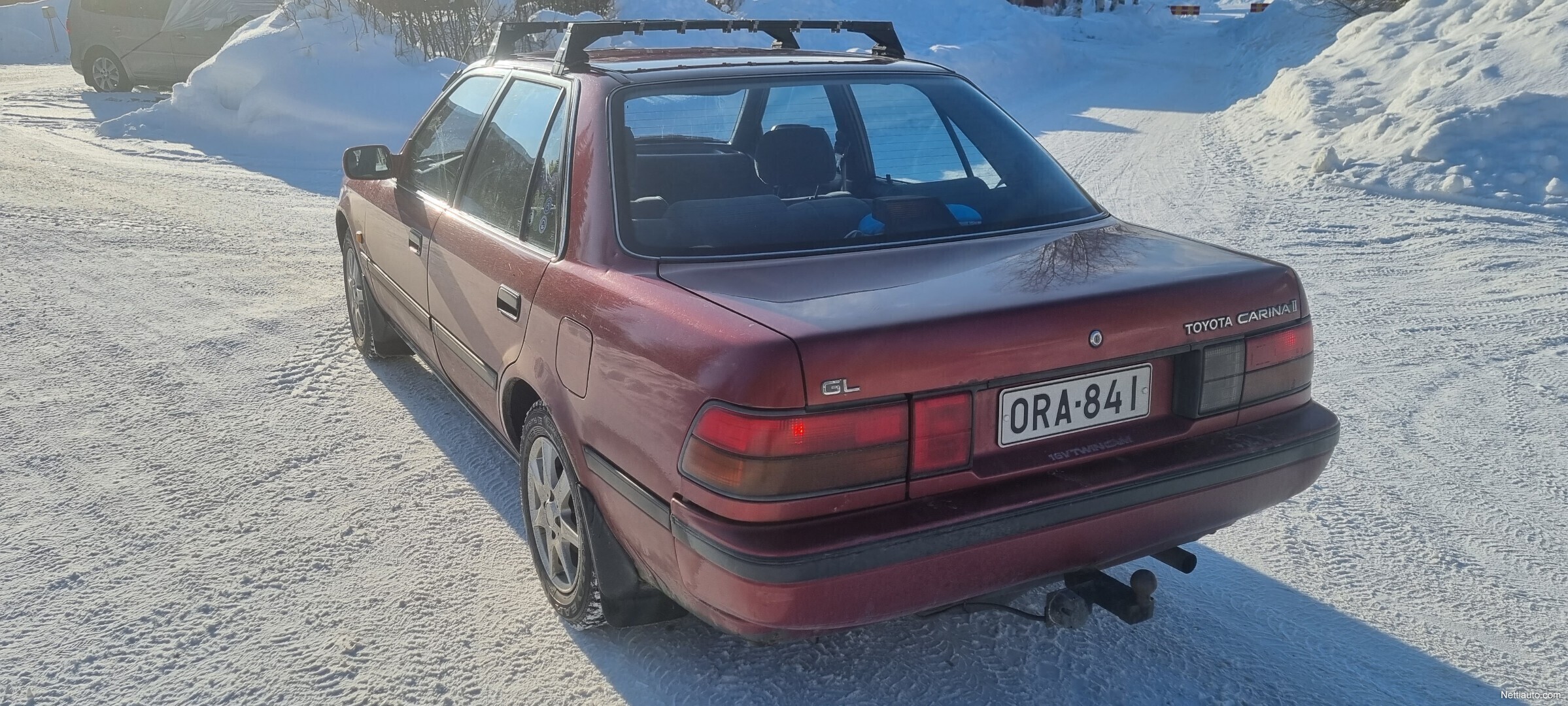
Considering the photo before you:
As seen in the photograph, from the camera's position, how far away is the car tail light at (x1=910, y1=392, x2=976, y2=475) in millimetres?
2332

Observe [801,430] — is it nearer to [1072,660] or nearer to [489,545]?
[1072,660]

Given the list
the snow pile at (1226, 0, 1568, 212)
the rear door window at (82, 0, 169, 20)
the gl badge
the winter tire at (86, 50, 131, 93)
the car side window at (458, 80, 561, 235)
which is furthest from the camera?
the winter tire at (86, 50, 131, 93)

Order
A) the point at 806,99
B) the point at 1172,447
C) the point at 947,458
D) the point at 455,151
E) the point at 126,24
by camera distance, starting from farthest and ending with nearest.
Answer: the point at 126,24
the point at 455,151
the point at 806,99
the point at 1172,447
the point at 947,458

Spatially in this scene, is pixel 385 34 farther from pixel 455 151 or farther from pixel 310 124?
pixel 455 151

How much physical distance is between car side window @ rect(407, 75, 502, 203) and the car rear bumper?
2.08 meters

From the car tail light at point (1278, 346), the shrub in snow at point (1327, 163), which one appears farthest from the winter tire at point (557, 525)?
the shrub in snow at point (1327, 163)

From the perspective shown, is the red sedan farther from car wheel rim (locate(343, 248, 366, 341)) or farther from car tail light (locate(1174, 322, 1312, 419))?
car wheel rim (locate(343, 248, 366, 341))

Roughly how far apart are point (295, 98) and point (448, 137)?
9.68 m

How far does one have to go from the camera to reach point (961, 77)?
12.1 feet

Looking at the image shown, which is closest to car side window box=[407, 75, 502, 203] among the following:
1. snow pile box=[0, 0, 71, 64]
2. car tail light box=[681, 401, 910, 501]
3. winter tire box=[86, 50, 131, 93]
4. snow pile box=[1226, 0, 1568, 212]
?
car tail light box=[681, 401, 910, 501]

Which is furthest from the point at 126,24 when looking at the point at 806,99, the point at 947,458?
the point at 947,458

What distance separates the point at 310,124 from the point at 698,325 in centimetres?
1150

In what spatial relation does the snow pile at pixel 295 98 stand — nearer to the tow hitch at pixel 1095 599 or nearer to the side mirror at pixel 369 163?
the side mirror at pixel 369 163

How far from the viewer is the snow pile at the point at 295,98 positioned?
12.4 meters
